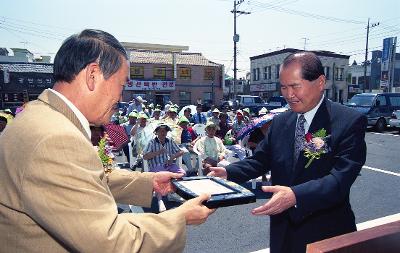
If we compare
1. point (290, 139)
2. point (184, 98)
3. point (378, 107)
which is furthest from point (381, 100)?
point (184, 98)

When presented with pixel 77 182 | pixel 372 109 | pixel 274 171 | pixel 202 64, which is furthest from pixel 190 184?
pixel 202 64

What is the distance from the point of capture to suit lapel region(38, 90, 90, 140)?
123 cm

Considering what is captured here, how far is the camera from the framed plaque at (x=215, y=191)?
159 cm

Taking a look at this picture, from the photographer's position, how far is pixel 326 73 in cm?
4234

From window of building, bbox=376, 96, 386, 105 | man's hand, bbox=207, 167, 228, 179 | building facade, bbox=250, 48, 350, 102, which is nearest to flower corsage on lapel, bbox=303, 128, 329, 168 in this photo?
man's hand, bbox=207, 167, 228, 179

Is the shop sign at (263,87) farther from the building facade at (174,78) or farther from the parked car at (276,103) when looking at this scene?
the parked car at (276,103)

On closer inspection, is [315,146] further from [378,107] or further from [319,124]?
[378,107]

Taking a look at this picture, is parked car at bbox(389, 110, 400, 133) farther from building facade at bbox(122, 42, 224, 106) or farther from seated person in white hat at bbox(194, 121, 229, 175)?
building facade at bbox(122, 42, 224, 106)

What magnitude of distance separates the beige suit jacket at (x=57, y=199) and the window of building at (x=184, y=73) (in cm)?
3798

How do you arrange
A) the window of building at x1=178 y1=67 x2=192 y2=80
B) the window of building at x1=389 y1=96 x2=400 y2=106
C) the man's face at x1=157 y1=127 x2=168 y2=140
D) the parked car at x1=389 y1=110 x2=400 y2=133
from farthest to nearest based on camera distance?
the window of building at x1=178 y1=67 x2=192 y2=80 < the window of building at x1=389 y1=96 x2=400 y2=106 < the parked car at x1=389 y1=110 x2=400 y2=133 < the man's face at x1=157 y1=127 x2=168 y2=140

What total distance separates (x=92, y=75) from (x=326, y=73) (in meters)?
45.3

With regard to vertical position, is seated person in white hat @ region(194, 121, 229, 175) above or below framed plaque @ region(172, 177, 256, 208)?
below

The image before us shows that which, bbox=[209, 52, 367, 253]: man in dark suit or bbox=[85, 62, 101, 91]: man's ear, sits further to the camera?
bbox=[209, 52, 367, 253]: man in dark suit

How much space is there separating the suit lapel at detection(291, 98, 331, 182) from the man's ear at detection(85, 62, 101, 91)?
138 centimetres
